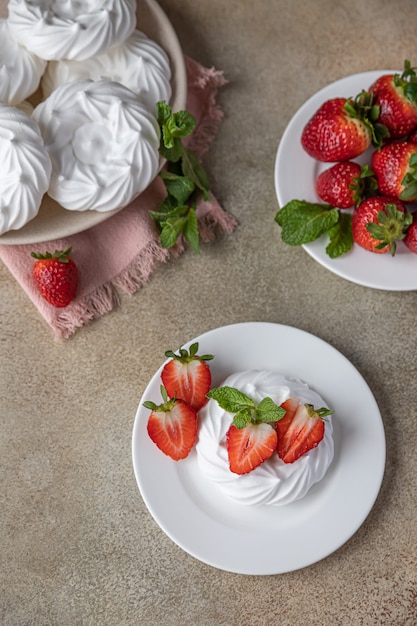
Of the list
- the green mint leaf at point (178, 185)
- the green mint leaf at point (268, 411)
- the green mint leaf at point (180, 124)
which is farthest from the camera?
the green mint leaf at point (178, 185)

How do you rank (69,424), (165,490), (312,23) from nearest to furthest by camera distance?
(165,490), (69,424), (312,23)

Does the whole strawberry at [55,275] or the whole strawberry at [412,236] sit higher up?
the whole strawberry at [412,236]

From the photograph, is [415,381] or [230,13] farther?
[230,13]

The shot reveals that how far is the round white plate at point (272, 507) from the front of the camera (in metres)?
1.38

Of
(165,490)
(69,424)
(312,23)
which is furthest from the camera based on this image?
(312,23)

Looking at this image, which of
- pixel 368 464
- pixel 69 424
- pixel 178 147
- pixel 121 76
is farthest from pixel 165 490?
pixel 121 76

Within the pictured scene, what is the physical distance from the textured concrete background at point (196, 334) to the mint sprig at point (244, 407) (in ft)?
0.79

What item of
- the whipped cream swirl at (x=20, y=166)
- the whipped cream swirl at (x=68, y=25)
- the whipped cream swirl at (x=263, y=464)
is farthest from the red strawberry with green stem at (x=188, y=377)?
the whipped cream swirl at (x=68, y=25)

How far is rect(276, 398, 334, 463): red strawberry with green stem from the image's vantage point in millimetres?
1318

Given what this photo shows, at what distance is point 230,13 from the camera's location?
172 cm

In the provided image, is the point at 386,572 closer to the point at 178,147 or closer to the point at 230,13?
the point at 178,147

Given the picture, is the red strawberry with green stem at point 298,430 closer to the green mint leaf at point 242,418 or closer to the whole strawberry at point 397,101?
the green mint leaf at point 242,418

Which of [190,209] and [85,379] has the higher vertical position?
[190,209]

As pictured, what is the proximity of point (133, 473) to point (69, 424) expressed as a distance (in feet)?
0.51
